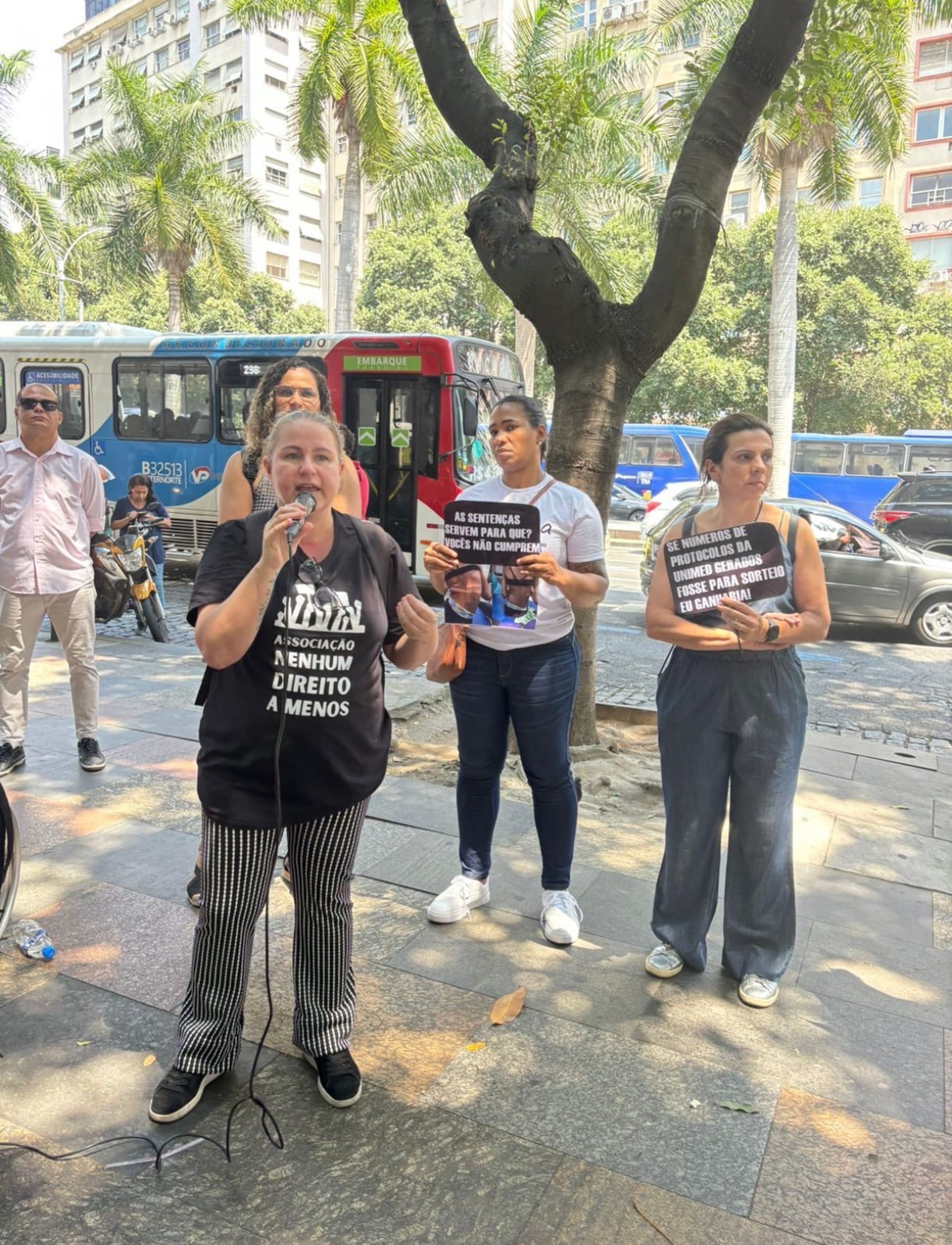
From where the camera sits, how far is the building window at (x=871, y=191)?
43375 mm

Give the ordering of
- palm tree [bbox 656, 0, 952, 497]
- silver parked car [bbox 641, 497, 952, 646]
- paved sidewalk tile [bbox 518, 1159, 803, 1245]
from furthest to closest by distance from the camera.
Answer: silver parked car [bbox 641, 497, 952, 646] → palm tree [bbox 656, 0, 952, 497] → paved sidewalk tile [bbox 518, 1159, 803, 1245]

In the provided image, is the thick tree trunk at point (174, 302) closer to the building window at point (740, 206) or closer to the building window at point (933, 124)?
the building window at point (740, 206)

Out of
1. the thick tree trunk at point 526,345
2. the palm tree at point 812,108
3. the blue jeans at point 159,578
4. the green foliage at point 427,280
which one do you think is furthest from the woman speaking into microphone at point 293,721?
the green foliage at point 427,280

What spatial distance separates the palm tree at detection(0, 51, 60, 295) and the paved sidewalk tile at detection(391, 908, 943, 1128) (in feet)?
86.0

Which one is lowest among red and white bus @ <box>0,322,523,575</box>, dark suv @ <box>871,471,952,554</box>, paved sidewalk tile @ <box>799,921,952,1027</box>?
paved sidewalk tile @ <box>799,921,952,1027</box>

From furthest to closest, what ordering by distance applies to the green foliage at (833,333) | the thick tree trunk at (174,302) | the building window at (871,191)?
1. the building window at (871,191)
2. the green foliage at (833,333)
3. the thick tree trunk at (174,302)

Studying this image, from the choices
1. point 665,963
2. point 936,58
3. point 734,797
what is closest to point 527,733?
point 734,797

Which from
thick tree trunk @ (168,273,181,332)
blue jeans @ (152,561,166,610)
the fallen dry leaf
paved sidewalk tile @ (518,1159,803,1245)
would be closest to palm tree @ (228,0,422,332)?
thick tree trunk @ (168,273,181,332)

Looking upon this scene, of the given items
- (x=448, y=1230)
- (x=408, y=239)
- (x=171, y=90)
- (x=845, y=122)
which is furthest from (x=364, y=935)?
(x=408, y=239)

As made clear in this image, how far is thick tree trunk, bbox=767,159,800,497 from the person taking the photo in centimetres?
2041

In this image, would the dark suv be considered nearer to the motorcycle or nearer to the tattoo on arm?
the motorcycle

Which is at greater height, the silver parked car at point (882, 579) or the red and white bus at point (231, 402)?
the red and white bus at point (231, 402)

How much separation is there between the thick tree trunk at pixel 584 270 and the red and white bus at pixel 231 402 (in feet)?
19.6

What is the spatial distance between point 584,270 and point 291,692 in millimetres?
3944
